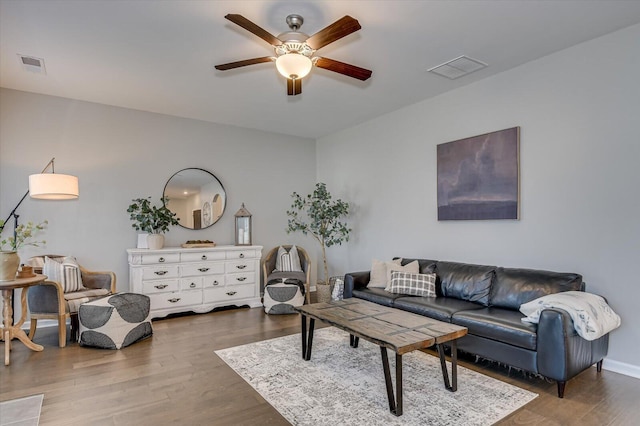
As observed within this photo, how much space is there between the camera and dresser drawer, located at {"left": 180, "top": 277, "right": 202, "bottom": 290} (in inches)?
193

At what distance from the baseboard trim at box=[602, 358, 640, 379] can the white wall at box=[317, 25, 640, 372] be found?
3cm

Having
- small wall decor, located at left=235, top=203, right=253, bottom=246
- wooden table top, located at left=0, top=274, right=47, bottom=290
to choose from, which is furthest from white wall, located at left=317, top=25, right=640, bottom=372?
wooden table top, located at left=0, top=274, right=47, bottom=290

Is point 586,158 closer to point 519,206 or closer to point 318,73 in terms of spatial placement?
point 519,206

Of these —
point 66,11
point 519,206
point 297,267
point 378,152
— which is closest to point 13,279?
point 66,11

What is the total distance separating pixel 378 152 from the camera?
5.42m

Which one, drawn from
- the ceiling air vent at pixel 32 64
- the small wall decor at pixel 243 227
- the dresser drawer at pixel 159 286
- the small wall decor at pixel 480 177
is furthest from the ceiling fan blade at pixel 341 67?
the dresser drawer at pixel 159 286

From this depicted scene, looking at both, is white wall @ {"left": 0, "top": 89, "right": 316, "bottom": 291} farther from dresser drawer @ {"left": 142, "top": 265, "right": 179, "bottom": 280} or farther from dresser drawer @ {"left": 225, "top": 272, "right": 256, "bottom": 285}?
dresser drawer @ {"left": 225, "top": 272, "right": 256, "bottom": 285}

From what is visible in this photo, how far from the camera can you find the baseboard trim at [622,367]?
9.51 feet

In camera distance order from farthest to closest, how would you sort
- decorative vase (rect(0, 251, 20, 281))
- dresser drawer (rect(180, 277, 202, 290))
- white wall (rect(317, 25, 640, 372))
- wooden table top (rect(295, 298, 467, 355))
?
1. dresser drawer (rect(180, 277, 202, 290))
2. decorative vase (rect(0, 251, 20, 281))
3. white wall (rect(317, 25, 640, 372))
4. wooden table top (rect(295, 298, 467, 355))

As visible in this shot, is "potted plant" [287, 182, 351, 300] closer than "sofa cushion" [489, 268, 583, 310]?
No

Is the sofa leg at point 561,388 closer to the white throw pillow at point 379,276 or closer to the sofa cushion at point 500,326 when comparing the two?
the sofa cushion at point 500,326

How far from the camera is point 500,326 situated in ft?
9.46

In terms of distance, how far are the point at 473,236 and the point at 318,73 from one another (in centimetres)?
252

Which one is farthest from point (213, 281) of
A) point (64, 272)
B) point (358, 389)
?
point (358, 389)
